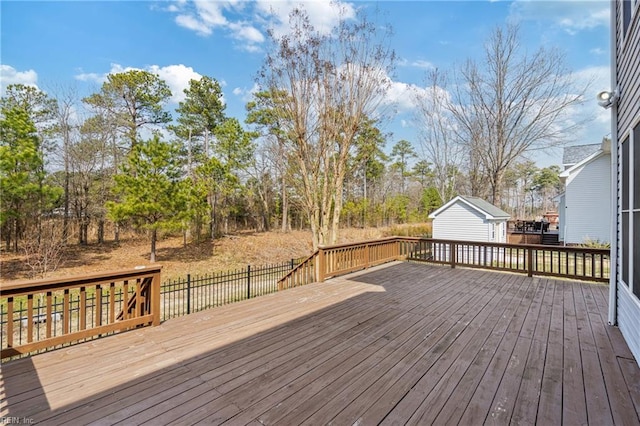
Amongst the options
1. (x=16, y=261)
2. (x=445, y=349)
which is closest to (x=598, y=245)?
(x=445, y=349)

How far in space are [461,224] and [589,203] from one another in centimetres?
657

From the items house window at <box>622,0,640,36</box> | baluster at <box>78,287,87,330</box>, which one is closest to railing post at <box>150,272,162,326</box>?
baluster at <box>78,287,87,330</box>

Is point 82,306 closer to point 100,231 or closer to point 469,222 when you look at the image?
point 469,222

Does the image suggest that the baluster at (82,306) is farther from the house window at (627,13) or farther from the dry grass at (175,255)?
the dry grass at (175,255)

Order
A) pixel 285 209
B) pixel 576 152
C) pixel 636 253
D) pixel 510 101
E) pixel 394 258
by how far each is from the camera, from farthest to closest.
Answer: pixel 285 209, pixel 576 152, pixel 510 101, pixel 394 258, pixel 636 253

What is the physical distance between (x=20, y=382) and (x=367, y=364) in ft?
9.25

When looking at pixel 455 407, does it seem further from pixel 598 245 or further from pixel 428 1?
pixel 598 245

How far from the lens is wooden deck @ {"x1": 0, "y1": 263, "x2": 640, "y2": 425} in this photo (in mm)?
1911

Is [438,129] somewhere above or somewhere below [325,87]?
above

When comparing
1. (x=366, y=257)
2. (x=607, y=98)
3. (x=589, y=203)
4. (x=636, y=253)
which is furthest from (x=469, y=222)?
(x=636, y=253)

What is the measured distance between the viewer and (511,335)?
3.17 meters

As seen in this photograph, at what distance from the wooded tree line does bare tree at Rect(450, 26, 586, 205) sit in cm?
6

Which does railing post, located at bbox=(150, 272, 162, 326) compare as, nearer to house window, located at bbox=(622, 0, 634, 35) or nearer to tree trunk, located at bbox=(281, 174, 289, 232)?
house window, located at bbox=(622, 0, 634, 35)

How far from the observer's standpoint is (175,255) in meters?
13.1
